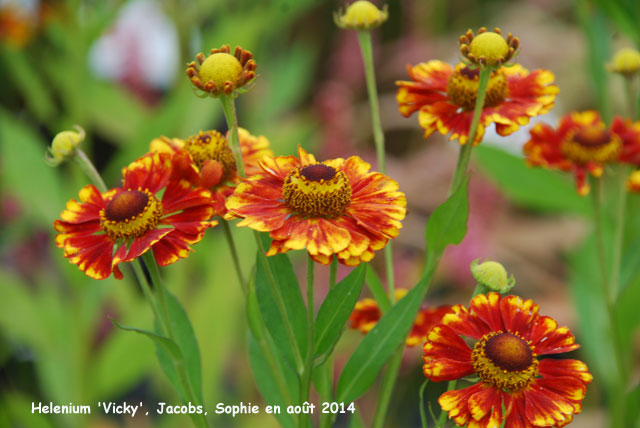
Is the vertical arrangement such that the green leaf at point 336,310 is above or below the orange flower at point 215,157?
below

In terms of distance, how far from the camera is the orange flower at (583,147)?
1.92ft

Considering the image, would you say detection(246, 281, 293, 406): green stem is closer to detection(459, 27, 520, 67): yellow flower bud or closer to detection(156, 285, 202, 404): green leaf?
detection(156, 285, 202, 404): green leaf

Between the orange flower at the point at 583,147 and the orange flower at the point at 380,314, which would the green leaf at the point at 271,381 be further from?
the orange flower at the point at 583,147

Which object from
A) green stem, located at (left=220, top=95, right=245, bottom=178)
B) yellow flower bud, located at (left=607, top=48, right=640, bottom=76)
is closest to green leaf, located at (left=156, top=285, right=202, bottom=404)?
green stem, located at (left=220, top=95, right=245, bottom=178)

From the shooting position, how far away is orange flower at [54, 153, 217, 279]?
0.38 metres

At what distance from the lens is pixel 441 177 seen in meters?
1.90

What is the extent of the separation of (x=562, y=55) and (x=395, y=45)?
0.53m

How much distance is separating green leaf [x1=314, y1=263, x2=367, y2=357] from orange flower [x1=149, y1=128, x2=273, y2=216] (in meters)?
0.08

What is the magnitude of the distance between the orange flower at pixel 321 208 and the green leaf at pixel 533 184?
1.76 feet

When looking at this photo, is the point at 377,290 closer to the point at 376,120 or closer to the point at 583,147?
the point at 376,120

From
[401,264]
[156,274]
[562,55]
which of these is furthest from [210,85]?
[562,55]

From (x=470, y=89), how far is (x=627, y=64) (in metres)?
0.25

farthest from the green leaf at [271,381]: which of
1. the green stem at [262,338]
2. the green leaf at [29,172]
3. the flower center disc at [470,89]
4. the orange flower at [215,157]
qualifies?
the green leaf at [29,172]

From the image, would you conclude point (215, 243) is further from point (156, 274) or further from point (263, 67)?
point (156, 274)
